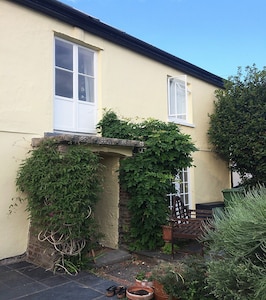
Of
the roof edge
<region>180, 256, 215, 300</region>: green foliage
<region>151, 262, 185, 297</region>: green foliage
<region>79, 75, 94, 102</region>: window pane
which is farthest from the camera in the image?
<region>79, 75, 94, 102</region>: window pane

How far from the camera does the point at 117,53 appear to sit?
8.20 metres

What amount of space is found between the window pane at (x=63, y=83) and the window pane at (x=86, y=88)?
31 cm

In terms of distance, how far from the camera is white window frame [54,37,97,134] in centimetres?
691

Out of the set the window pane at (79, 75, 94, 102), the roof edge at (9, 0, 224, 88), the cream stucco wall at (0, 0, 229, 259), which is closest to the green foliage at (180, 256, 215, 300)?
the cream stucco wall at (0, 0, 229, 259)

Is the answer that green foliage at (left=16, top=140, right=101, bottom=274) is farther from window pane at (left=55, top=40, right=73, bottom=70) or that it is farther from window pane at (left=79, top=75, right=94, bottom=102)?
window pane at (left=55, top=40, right=73, bottom=70)

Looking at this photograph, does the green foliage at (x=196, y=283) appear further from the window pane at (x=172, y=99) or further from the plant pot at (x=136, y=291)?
the window pane at (x=172, y=99)

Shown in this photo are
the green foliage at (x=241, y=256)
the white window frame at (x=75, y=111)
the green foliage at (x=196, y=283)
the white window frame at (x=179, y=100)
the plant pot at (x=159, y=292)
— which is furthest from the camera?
the white window frame at (x=179, y=100)

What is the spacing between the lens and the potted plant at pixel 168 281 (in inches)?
156

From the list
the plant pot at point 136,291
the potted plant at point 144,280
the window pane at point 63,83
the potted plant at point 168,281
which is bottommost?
the plant pot at point 136,291

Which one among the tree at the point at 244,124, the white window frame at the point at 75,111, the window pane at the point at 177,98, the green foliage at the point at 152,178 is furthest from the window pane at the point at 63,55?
the tree at the point at 244,124

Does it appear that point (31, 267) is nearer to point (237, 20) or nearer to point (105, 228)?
point (105, 228)

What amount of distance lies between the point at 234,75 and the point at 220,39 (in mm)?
1405

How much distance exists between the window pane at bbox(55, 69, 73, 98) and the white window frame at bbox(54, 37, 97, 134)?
0.26 ft

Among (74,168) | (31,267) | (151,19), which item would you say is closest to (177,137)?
(74,168)
